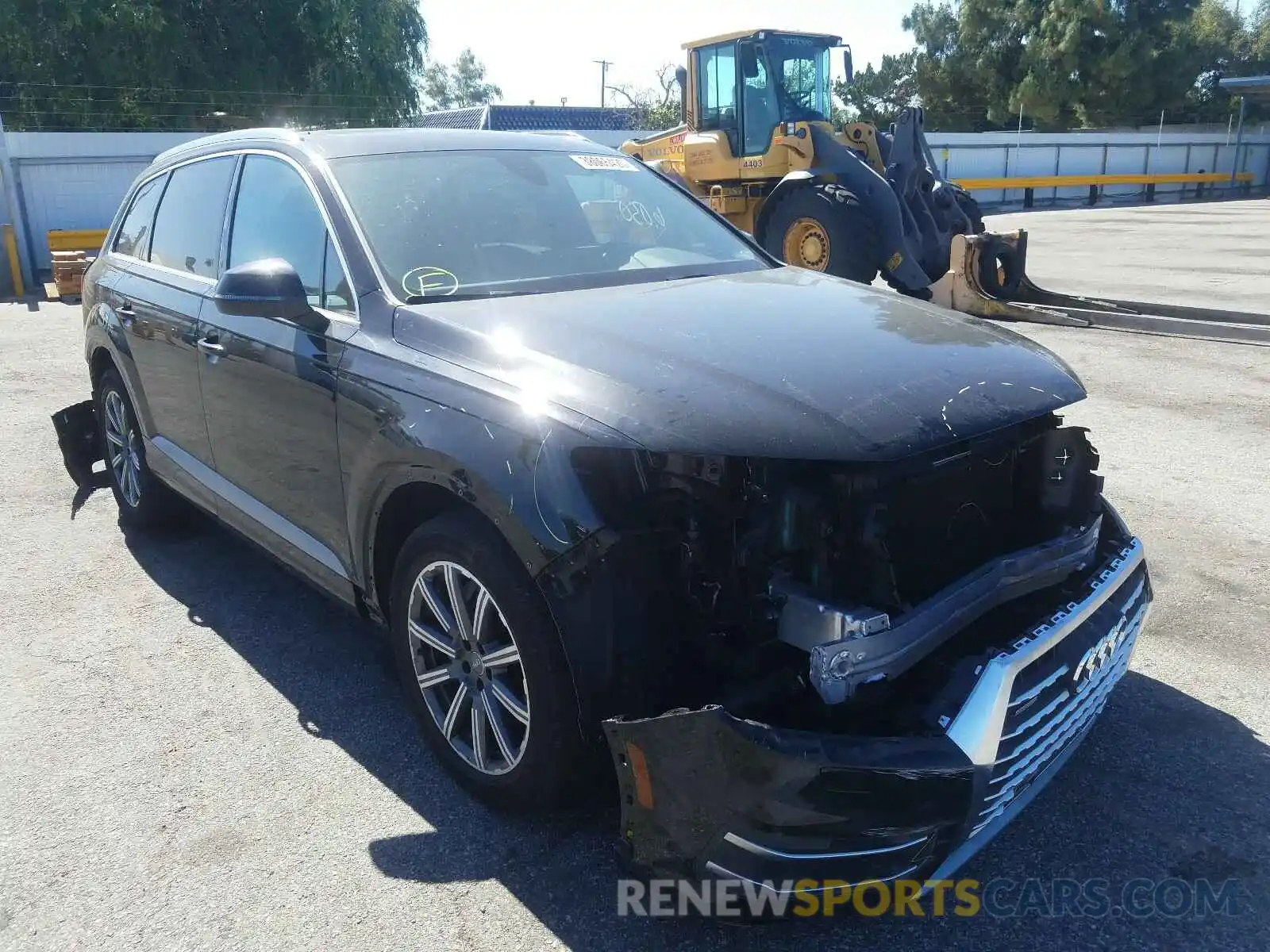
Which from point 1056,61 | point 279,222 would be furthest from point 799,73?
point 1056,61

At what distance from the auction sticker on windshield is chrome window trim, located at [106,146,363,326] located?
3.63 ft

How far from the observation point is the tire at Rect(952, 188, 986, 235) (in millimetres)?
12258

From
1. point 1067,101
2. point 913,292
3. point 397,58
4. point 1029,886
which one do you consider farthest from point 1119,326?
point 1067,101

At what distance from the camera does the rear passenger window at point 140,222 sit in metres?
4.91

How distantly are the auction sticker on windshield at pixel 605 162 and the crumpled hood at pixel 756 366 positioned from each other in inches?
42.7

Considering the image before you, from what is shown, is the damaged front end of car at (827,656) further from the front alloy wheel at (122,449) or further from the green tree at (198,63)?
the green tree at (198,63)

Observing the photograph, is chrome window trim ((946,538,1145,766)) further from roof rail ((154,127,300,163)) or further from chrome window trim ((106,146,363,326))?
roof rail ((154,127,300,163))

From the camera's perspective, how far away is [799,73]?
45.2 feet

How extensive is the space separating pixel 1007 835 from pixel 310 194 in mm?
2958

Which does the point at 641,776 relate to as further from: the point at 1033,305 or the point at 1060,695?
the point at 1033,305

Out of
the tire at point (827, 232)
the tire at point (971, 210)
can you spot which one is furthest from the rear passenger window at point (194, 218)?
the tire at point (971, 210)

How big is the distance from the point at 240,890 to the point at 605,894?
0.95 metres

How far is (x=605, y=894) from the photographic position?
2.68 m

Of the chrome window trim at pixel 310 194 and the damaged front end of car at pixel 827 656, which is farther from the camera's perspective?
the chrome window trim at pixel 310 194
